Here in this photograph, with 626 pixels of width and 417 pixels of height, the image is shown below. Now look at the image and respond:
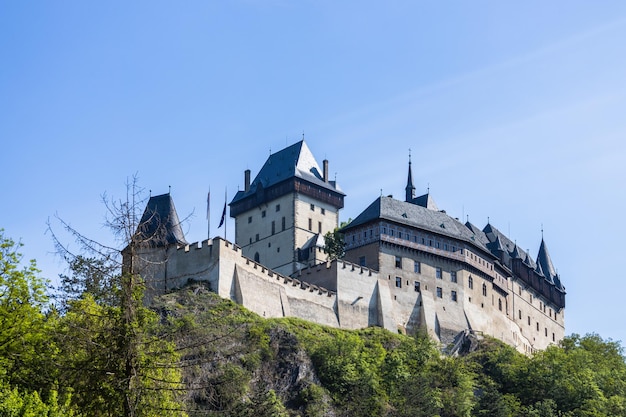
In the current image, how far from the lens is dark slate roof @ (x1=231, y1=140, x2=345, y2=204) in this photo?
3883 inches

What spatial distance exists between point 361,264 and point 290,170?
46.3 ft

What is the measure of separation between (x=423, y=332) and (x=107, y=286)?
203ft

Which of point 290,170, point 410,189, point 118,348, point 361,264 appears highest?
point 410,189

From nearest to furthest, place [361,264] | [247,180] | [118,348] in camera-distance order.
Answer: [118,348] → [361,264] → [247,180]

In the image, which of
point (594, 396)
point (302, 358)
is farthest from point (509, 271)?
point (302, 358)

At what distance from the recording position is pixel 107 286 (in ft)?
82.0

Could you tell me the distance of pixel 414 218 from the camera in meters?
92.4

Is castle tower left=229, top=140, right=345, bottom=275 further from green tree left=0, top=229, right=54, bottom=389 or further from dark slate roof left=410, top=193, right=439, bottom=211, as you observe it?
green tree left=0, top=229, right=54, bottom=389

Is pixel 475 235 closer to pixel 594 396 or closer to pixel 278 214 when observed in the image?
pixel 278 214

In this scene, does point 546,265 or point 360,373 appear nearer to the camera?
point 360,373

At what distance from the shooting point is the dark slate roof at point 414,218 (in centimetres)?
9025

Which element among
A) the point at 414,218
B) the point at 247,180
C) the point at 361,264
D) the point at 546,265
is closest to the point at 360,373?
the point at 361,264

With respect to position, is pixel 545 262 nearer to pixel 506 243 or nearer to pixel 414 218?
pixel 506 243

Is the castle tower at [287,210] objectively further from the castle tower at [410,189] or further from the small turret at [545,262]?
the small turret at [545,262]
